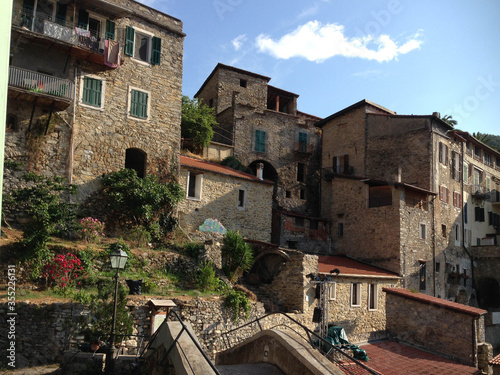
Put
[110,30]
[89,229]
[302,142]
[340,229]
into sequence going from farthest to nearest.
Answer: [302,142] < [340,229] < [110,30] < [89,229]

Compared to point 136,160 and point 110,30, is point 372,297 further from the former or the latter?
point 110,30

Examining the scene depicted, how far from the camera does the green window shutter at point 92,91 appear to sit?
68.1ft

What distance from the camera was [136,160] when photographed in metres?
23.6

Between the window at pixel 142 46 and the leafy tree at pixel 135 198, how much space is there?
6.20 meters

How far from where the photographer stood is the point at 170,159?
23.2 m

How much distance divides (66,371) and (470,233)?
111 ft

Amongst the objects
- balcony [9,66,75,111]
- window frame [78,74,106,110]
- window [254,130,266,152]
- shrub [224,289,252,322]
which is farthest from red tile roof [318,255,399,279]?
balcony [9,66,75,111]

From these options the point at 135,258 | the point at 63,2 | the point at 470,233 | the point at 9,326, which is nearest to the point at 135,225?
the point at 135,258

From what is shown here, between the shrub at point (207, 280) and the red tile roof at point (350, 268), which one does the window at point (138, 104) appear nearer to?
the shrub at point (207, 280)

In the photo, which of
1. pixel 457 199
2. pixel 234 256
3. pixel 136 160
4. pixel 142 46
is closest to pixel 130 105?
pixel 136 160

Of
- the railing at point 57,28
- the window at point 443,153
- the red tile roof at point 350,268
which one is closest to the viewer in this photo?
the railing at point 57,28

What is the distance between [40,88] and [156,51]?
692 cm

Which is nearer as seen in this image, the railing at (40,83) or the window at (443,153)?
the railing at (40,83)

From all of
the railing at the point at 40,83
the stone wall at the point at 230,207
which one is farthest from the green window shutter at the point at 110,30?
the stone wall at the point at 230,207
